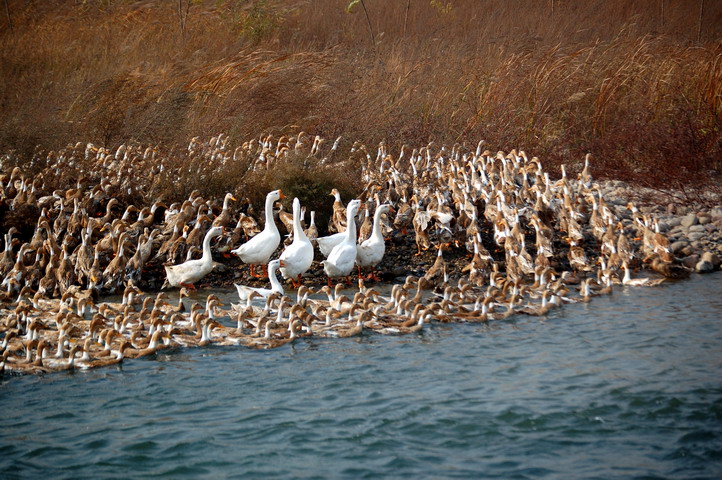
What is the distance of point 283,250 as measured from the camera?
45.5ft

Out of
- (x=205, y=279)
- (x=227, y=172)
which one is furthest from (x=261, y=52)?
(x=205, y=279)

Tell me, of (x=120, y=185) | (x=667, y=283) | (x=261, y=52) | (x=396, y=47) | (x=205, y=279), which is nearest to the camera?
(x=667, y=283)

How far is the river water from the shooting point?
6.84m

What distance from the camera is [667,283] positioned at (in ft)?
39.5

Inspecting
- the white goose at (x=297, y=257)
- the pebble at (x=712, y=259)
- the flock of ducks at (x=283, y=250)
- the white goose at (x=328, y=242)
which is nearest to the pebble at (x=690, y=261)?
the pebble at (x=712, y=259)

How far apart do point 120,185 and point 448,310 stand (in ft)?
23.8

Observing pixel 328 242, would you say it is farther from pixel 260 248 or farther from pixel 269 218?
pixel 260 248

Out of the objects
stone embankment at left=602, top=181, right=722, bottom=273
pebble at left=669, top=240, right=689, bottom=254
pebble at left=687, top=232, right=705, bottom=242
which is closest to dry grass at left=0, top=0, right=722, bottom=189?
stone embankment at left=602, top=181, right=722, bottom=273

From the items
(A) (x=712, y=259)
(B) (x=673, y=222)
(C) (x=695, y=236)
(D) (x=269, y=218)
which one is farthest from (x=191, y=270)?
(B) (x=673, y=222)

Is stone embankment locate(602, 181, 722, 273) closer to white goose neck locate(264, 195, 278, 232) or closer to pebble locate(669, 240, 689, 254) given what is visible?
pebble locate(669, 240, 689, 254)

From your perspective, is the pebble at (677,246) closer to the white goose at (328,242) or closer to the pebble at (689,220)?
the pebble at (689,220)

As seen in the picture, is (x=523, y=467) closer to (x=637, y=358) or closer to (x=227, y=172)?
(x=637, y=358)

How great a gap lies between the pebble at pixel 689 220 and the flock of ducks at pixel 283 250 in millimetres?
878

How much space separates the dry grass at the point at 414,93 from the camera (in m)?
17.2
